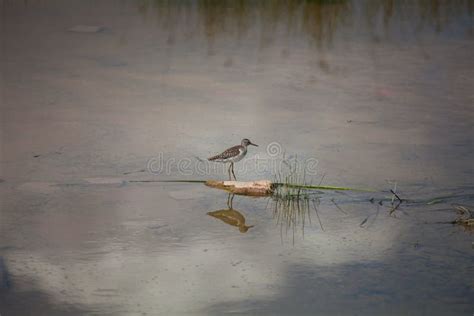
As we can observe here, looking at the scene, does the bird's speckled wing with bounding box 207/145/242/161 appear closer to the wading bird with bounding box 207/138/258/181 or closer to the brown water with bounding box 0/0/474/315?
the wading bird with bounding box 207/138/258/181

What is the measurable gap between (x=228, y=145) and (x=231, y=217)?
1.34m

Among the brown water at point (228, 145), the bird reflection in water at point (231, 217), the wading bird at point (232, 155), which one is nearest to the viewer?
the brown water at point (228, 145)

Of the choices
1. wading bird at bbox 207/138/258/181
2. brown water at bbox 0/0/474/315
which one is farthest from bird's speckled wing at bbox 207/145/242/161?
brown water at bbox 0/0/474/315

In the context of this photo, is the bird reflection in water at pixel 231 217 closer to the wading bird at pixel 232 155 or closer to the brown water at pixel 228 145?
the brown water at pixel 228 145

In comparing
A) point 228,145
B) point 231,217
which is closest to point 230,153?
point 228,145

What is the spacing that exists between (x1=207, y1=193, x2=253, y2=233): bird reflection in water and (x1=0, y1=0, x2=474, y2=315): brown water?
0.03 meters

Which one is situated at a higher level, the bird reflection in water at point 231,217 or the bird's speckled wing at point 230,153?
the bird's speckled wing at point 230,153

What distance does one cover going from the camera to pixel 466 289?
448cm

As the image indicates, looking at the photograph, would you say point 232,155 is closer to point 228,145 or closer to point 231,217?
point 228,145

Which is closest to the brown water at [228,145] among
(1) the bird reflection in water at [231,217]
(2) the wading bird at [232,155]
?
(1) the bird reflection in water at [231,217]

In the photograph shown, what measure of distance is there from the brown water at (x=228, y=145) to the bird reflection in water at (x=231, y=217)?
0.03 metres

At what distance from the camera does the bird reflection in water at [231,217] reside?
5.32 m

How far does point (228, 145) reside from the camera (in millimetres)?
6695

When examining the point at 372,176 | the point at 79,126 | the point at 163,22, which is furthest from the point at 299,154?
the point at 163,22
